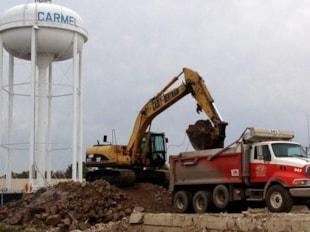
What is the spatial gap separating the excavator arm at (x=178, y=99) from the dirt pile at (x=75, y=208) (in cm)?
384

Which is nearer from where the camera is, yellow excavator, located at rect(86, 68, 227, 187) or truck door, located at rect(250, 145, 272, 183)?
truck door, located at rect(250, 145, 272, 183)

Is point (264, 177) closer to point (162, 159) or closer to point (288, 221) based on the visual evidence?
point (288, 221)

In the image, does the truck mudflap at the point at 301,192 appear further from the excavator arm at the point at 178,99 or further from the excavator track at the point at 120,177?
the excavator track at the point at 120,177

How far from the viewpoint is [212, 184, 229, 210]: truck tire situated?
23.0 metres

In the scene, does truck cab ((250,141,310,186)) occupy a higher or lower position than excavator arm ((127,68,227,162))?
lower

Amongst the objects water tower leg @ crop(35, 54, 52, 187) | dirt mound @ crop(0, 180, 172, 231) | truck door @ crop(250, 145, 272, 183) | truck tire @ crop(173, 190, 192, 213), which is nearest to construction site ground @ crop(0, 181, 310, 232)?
dirt mound @ crop(0, 180, 172, 231)

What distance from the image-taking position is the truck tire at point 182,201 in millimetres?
24984

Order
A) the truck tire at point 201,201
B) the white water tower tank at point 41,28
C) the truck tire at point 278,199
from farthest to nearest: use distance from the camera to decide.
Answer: the white water tower tank at point 41,28
the truck tire at point 201,201
the truck tire at point 278,199

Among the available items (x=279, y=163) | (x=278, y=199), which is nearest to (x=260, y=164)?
(x=279, y=163)

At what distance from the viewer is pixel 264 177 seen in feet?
71.4

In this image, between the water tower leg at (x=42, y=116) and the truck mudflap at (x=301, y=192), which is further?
the water tower leg at (x=42, y=116)

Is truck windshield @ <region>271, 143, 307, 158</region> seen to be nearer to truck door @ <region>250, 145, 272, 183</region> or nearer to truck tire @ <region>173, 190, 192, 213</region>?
truck door @ <region>250, 145, 272, 183</region>

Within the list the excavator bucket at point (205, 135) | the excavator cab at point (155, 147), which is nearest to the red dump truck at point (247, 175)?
the excavator bucket at point (205, 135)

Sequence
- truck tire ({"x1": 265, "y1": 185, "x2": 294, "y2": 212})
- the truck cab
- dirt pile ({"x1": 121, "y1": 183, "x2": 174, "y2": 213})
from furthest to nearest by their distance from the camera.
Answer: dirt pile ({"x1": 121, "y1": 183, "x2": 174, "y2": 213})
the truck cab
truck tire ({"x1": 265, "y1": 185, "x2": 294, "y2": 212})
